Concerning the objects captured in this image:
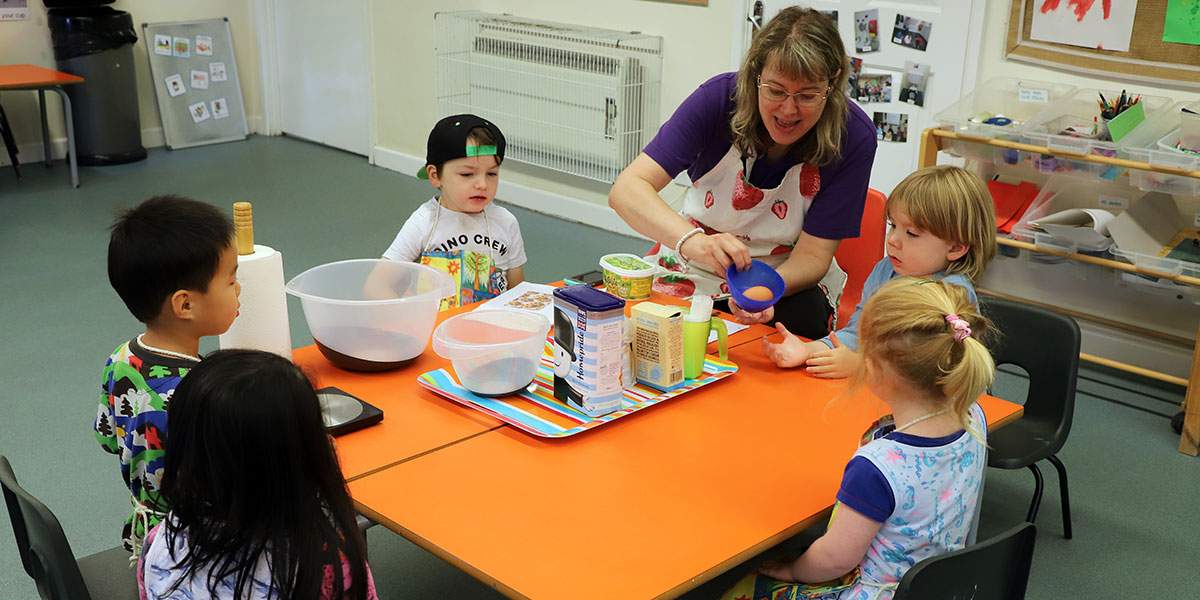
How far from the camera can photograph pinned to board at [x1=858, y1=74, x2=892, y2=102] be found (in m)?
4.28

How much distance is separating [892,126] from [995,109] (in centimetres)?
50

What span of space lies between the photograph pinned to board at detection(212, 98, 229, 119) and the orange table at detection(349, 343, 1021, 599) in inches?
224

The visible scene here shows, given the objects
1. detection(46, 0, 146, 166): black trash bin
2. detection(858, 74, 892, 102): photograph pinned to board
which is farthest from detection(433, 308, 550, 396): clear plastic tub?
detection(46, 0, 146, 166): black trash bin

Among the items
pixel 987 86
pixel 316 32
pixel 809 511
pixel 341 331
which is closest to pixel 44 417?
pixel 341 331

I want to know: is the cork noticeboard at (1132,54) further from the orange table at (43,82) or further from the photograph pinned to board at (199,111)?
the photograph pinned to board at (199,111)

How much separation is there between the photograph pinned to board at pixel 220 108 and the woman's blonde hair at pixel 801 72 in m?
5.22

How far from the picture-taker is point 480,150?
2641 millimetres

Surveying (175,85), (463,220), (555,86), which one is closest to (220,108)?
(175,85)

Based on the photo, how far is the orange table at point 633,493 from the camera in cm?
147

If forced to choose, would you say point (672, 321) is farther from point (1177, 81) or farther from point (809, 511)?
point (1177, 81)

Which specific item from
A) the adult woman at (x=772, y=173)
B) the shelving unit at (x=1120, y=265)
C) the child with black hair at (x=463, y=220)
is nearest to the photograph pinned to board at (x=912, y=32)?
the shelving unit at (x=1120, y=265)

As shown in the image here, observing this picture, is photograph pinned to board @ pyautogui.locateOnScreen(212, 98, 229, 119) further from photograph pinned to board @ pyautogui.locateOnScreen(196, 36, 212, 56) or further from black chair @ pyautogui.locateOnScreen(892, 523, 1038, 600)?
black chair @ pyautogui.locateOnScreen(892, 523, 1038, 600)

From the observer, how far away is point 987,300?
8.30 ft

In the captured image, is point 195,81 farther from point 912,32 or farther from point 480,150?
point 480,150
